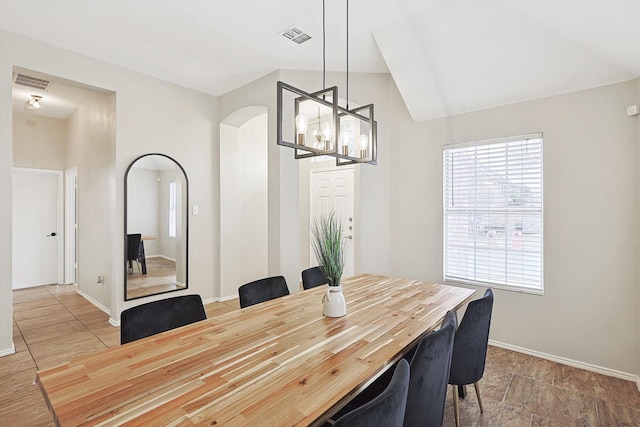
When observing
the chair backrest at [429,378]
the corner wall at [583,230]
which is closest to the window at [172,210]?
the corner wall at [583,230]

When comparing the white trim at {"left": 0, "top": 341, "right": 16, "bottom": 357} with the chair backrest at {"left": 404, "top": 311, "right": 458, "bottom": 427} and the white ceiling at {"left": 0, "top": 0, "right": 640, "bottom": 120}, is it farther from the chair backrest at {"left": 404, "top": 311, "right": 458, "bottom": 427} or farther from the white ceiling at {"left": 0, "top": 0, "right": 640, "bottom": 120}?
the chair backrest at {"left": 404, "top": 311, "right": 458, "bottom": 427}

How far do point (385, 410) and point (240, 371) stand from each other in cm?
54

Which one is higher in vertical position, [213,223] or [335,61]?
[335,61]

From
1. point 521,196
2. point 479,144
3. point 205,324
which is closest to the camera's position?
point 205,324

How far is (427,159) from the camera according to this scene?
349cm

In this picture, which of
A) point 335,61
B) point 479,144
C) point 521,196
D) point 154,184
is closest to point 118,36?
point 154,184

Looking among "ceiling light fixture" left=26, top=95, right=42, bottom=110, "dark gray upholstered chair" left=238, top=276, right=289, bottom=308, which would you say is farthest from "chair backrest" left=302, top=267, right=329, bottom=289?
"ceiling light fixture" left=26, top=95, right=42, bottom=110

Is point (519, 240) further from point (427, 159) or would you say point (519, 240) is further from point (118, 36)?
point (118, 36)

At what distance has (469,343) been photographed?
1780 millimetres

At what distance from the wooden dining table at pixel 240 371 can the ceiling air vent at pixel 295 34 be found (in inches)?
95.9

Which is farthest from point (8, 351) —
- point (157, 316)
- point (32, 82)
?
point (32, 82)

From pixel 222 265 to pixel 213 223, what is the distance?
619 millimetres

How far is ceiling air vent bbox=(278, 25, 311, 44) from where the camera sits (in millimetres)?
2830

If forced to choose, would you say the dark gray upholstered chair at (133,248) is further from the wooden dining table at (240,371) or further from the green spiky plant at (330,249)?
the green spiky plant at (330,249)
